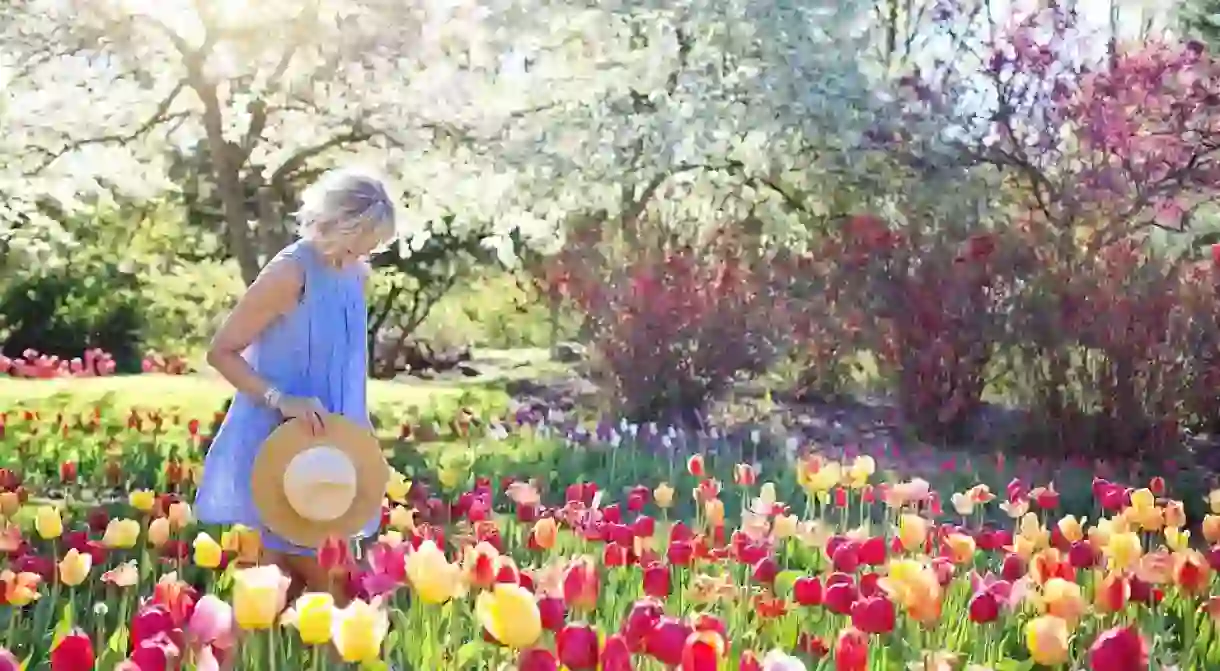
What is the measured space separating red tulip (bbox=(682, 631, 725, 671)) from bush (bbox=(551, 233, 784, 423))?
12.5 ft

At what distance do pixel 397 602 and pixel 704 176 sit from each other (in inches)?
154

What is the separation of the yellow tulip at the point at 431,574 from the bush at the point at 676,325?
346 cm

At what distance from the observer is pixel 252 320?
2.20 metres

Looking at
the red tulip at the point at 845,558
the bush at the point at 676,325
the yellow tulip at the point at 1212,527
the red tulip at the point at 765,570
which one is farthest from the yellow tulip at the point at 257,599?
the bush at the point at 676,325

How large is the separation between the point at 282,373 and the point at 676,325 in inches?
118

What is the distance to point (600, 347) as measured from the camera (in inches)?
208

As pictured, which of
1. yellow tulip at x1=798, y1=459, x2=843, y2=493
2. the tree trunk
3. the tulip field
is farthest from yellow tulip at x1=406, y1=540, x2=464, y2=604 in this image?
the tree trunk

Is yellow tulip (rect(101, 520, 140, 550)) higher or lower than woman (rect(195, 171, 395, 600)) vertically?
lower

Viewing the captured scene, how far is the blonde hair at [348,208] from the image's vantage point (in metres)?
2.20

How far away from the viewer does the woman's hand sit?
214 centimetres

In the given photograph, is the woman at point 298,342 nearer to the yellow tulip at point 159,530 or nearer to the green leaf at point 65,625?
the yellow tulip at point 159,530

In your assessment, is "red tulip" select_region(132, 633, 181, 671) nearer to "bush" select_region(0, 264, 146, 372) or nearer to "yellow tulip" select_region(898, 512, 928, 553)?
"yellow tulip" select_region(898, 512, 928, 553)

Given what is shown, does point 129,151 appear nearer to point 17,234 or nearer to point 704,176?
point 17,234

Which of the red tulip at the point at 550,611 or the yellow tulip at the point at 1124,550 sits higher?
the yellow tulip at the point at 1124,550
